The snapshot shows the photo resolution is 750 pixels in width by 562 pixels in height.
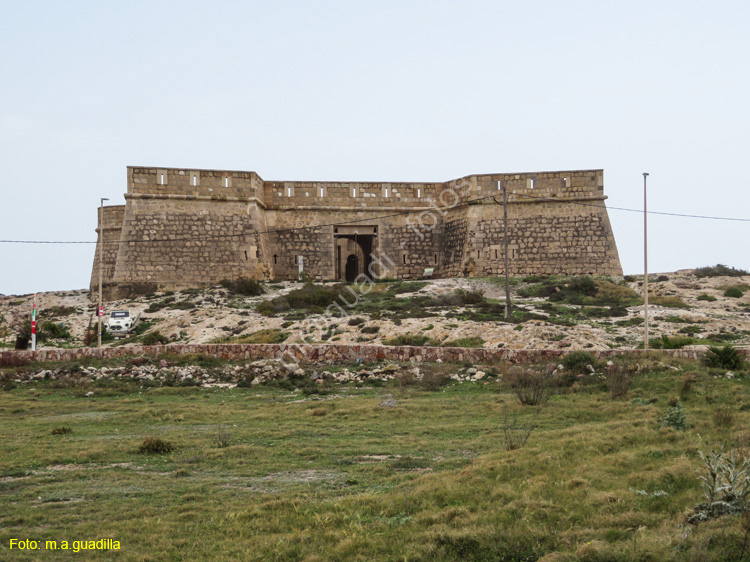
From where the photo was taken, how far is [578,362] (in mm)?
15227

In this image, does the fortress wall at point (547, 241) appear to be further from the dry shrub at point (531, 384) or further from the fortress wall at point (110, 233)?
the fortress wall at point (110, 233)

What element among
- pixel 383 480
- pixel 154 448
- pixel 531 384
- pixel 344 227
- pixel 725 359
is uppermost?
pixel 344 227

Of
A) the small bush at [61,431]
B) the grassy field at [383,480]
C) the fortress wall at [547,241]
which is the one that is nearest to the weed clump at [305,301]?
the fortress wall at [547,241]

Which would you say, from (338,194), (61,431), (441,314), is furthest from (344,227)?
(61,431)

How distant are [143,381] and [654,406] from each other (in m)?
11.6

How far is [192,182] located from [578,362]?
20.5 meters

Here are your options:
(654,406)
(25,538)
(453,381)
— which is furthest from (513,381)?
(25,538)

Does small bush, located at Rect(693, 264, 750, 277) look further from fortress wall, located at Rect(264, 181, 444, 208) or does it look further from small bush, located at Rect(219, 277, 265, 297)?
small bush, located at Rect(219, 277, 265, 297)

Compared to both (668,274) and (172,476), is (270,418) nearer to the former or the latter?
(172,476)

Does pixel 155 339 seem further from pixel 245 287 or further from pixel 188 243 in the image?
pixel 188 243

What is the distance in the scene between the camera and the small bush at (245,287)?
28.4m

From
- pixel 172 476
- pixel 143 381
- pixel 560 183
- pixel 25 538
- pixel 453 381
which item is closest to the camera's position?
pixel 25 538

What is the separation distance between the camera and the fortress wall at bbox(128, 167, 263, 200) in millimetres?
29781

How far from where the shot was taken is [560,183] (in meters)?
30.9
